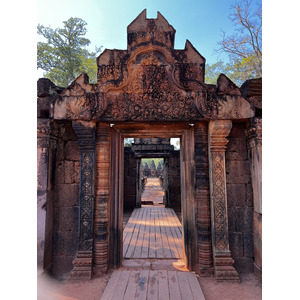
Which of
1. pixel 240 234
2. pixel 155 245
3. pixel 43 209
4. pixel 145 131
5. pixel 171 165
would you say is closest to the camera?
pixel 43 209

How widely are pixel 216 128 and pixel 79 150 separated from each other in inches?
86.6

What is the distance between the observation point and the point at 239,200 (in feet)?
10.9

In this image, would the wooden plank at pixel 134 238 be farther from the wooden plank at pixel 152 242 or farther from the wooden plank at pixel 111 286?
the wooden plank at pixel 111 286

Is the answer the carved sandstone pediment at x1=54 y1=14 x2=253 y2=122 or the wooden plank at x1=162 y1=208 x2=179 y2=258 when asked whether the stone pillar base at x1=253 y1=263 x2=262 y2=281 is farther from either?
the carved sandstone pediment at x1=54 y1=14 x2=253 y2=122

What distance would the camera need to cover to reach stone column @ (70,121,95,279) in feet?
10.1

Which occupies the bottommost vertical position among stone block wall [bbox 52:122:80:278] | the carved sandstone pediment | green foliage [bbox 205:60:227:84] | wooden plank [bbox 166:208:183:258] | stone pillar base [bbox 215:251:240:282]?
wooden plank [bbox 166:208:183:258]

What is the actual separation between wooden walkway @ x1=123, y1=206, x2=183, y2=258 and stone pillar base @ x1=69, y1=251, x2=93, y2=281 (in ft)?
3.45

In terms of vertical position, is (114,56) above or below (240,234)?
above

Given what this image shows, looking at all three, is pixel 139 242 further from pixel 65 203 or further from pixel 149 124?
pixel 149 124

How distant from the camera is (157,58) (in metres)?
3.29

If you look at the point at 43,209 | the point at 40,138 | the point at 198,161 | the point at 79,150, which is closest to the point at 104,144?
the point at 79,150

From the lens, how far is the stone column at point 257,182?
3059 millimetres

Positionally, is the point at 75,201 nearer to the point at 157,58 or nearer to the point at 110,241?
the point at 110,241

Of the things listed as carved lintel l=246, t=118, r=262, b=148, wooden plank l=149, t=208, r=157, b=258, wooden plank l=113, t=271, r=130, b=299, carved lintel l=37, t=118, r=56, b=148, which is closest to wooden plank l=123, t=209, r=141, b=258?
wooden plank l=149, t=208, r=157, b=258
